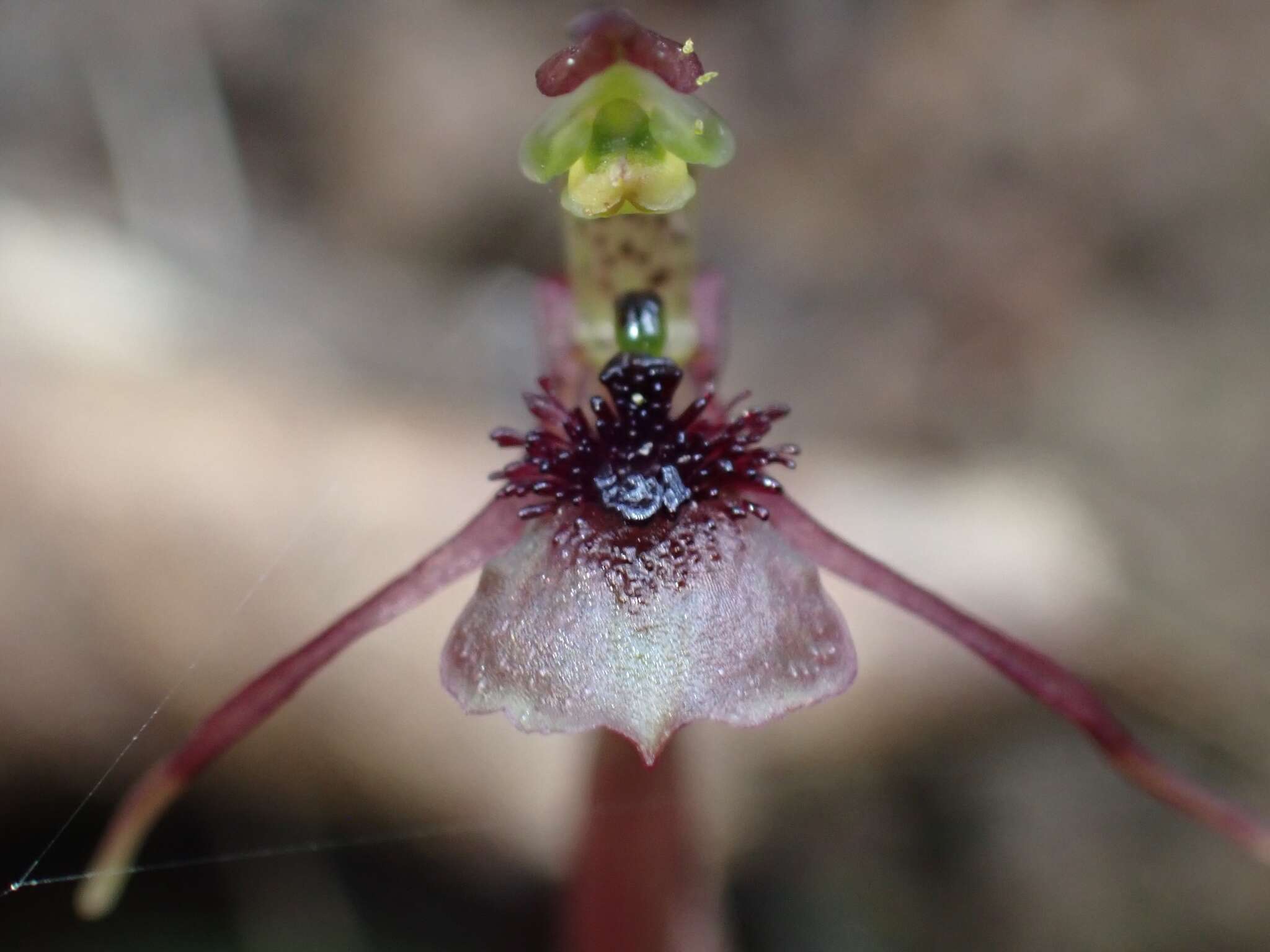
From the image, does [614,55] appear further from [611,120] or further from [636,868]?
[636,868]

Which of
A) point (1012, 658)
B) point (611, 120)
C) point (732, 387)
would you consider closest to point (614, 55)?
point (611, 120)

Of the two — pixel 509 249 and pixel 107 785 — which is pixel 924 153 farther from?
pixel 107 785

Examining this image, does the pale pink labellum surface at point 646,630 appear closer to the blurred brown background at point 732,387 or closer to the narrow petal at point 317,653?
the narrow petal at point 317,653

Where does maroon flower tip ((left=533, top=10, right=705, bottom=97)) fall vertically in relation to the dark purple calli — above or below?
above

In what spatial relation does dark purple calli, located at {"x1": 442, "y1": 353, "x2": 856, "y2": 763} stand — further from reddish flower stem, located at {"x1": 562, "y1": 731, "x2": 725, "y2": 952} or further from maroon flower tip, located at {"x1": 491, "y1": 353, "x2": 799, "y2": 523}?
reddish flower stem, located at {"x1": 562, "y1": 731, "x2": 725, "y2": 952}

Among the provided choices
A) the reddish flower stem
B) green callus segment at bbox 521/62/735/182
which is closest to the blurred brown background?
the reddish flower stem

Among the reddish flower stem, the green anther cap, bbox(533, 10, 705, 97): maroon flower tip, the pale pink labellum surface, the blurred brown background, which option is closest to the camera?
the pale pink labellum surface
